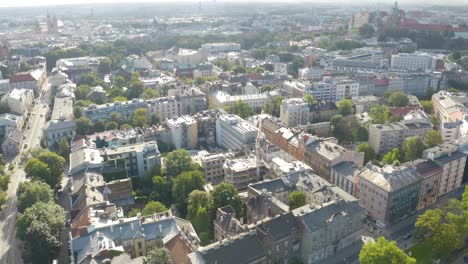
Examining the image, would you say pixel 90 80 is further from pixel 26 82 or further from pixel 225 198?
pixel 225 198

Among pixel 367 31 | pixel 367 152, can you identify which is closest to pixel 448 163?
pixel 367 152

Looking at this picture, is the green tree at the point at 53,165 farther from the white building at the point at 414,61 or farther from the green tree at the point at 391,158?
the white building at the point at 414,61

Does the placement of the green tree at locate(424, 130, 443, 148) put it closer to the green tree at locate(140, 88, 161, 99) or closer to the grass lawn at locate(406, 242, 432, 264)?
the grass lawn at locate(406, 242, 432, 264)

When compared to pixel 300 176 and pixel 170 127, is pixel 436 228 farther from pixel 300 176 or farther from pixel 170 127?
pixel 170 127

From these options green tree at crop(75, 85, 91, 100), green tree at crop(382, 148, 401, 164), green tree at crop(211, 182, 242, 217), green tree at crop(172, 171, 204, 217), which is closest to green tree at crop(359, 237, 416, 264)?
green tree at crop(211, 182, 242, 217)

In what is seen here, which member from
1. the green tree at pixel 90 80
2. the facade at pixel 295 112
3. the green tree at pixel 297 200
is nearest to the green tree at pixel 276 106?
the facade at pixel 295 112

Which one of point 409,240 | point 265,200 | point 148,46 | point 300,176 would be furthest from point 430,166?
point 148,46
